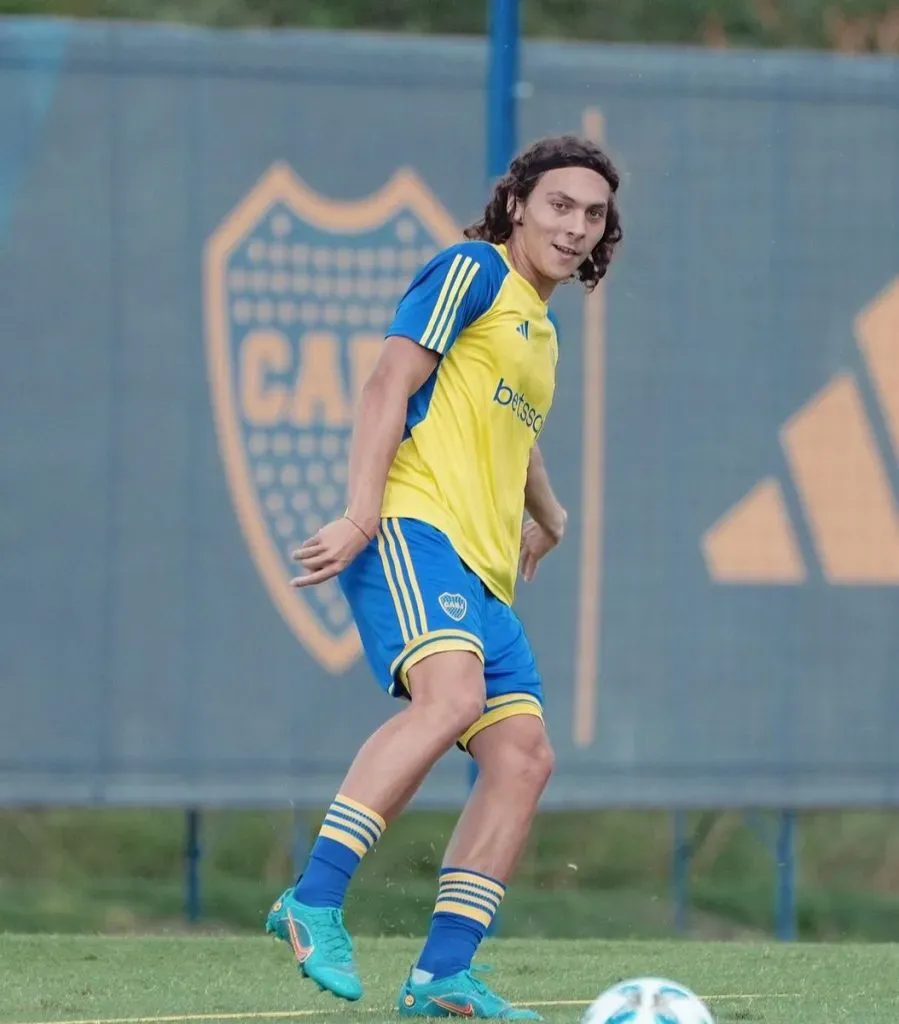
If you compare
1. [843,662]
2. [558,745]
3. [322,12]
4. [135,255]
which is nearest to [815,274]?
[843,662]

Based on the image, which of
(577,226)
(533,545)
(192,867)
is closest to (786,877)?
(192,867)

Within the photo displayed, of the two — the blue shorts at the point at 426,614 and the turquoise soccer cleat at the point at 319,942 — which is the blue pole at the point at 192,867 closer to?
the blue shorts at the point at 426,614

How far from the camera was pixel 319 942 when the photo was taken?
147 inches

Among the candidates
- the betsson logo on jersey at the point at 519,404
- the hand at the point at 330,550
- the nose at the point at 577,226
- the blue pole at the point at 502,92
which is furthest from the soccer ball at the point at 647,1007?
the blue pole at the point at 502,92

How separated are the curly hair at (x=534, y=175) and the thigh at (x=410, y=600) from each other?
66 cm

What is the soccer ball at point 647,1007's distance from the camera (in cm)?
349

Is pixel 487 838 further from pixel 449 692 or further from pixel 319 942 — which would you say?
pixel 319 942

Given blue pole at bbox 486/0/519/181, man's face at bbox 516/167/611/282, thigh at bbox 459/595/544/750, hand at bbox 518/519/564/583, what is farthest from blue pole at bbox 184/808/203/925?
man's face at bbox 516/167/611/282

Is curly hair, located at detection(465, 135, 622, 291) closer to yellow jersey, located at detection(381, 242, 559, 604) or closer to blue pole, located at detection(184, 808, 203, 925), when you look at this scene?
yellow jersey, located at detection(381, 242, 559, 604)

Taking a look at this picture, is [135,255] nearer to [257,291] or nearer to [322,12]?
[257,291]

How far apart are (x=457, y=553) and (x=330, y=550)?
0.28 m

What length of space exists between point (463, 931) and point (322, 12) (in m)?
10.1

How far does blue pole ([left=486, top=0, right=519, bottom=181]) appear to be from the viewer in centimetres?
697

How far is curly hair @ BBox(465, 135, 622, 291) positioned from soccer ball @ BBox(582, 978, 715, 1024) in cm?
149
